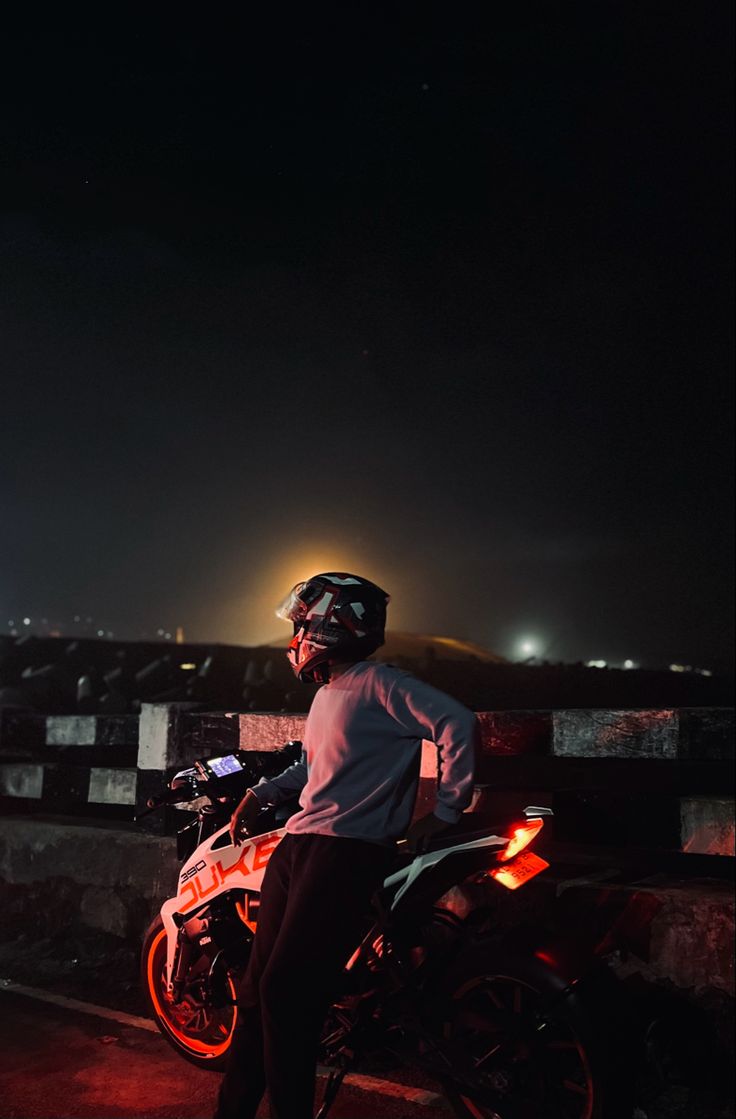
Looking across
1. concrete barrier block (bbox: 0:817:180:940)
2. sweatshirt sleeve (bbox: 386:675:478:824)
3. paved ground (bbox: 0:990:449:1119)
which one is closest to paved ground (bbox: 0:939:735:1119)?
paved ground (bbox: 0:990:449:1119)

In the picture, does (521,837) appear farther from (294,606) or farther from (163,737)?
(163,737)

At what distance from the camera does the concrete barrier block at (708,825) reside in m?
4.68

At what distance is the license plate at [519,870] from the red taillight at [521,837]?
0.18 feet

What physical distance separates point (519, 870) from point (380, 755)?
2.22ft

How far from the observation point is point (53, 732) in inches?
353

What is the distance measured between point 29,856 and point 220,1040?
124 inches

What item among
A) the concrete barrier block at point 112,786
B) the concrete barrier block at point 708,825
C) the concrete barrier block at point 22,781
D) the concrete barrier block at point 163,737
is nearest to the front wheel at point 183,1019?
the concrete barrier block at point 163,737

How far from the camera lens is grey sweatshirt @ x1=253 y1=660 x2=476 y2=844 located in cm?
355

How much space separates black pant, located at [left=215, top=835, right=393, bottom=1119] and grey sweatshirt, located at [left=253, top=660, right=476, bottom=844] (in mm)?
91

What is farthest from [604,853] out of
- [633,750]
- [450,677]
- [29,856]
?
[450,677]

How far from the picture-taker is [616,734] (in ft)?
15.8

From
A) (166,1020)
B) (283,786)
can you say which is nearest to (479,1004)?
(283,786)

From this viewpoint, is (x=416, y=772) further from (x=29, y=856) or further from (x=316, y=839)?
(x=29, y=856)

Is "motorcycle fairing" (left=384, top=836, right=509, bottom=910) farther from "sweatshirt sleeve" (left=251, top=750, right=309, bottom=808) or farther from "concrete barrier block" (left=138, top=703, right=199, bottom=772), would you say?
"concrete barrier block" (left=138, top=703, right=199, bottom=772)
